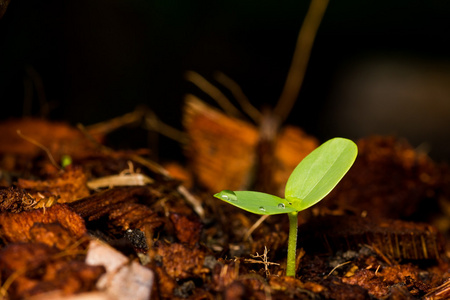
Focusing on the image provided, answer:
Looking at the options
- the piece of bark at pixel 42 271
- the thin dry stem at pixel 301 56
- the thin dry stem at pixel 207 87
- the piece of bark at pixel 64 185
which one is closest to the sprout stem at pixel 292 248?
the piece of bark at pixel 42 271

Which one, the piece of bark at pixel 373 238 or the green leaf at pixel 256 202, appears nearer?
the green leaf at pixel 256 202

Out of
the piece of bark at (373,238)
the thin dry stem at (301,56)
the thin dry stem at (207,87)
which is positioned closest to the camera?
the piece of bark at (373,238)

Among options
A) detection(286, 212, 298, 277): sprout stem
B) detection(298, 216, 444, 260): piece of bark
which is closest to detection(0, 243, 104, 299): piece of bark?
detection(286, 212, 298, 277): sprout stem

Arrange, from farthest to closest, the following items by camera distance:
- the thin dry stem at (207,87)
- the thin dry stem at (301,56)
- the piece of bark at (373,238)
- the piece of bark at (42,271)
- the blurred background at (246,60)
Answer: the thin dry stem at (301,56)
the thin dry stem at (207,87)
the blurred background at (246,60)
the piece of bark at (373,238)
the piece of bark at (42,271)

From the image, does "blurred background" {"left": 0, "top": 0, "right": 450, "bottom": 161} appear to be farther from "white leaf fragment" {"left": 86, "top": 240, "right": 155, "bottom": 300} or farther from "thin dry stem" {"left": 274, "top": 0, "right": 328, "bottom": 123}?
"white leaf fragment" {"left": 86, "top": 240, "right": 155, "bottom": 300}

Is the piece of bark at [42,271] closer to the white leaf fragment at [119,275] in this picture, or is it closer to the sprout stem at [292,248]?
the white leaf fragment at [119,275]

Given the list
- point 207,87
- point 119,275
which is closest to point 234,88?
point 207,87

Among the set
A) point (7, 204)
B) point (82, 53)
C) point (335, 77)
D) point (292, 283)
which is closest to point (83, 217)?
point (7, 204)
